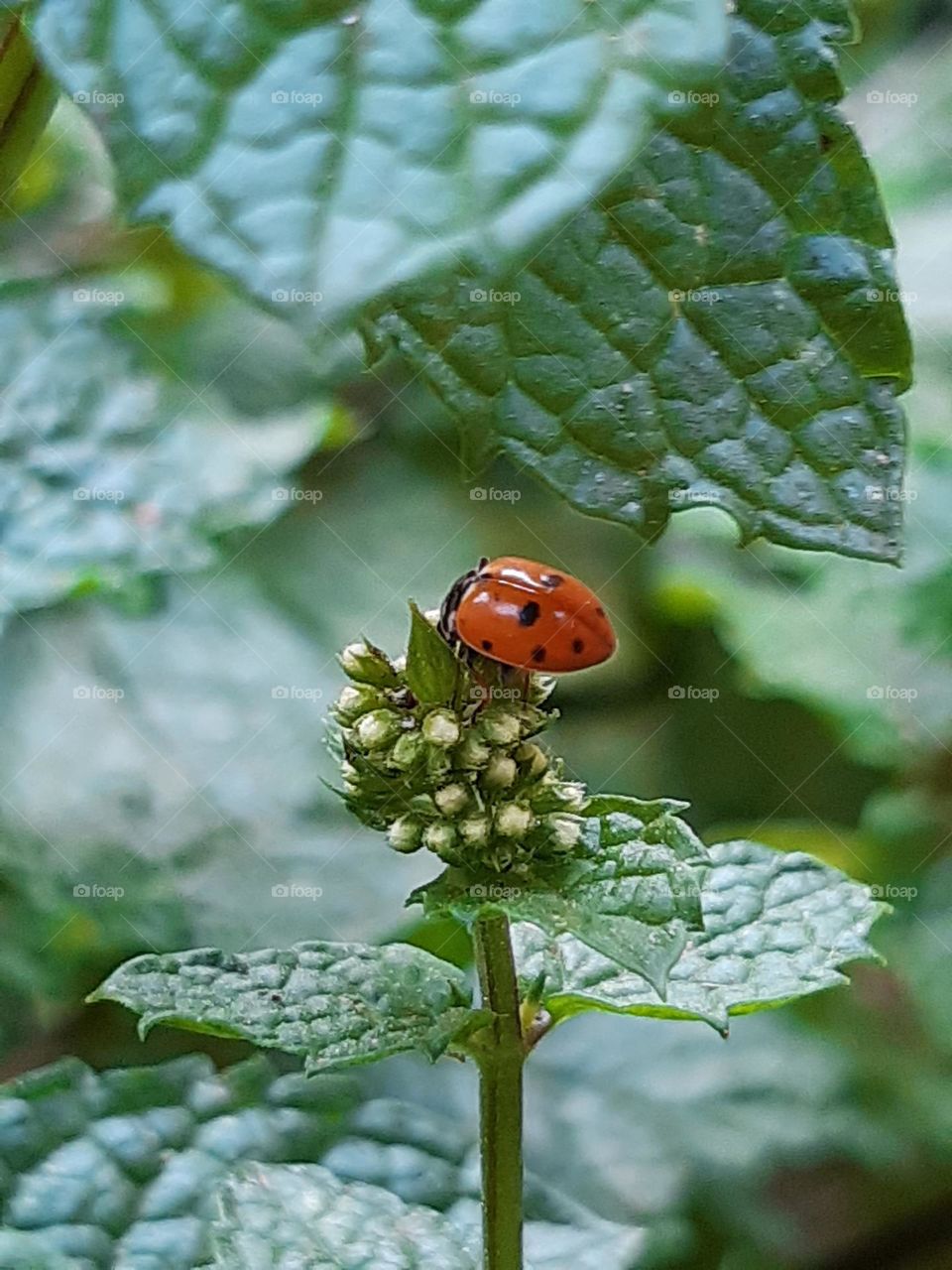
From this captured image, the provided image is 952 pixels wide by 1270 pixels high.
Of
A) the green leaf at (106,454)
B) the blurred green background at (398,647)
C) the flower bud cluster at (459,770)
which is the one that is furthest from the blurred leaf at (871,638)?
the flower bud cluster at (459,770)

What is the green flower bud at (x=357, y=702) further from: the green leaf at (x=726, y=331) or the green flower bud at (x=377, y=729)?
the green leaf at (x=726, y=331)

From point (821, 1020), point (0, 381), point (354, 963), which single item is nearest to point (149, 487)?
point (0, 381)

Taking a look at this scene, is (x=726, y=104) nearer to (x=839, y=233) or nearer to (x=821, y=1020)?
(x=839, y=233)

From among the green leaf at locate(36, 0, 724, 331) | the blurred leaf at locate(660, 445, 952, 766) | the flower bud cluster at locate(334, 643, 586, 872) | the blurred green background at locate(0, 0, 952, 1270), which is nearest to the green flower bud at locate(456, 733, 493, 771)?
the flower bud cluster at locate(334, 643, 586, 872)

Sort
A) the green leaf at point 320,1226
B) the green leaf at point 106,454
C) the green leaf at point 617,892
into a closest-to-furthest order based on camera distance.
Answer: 1. the green leaf at point 617,892
2. the green leaf at point 320,1226
3. the green leaf at point 106,454

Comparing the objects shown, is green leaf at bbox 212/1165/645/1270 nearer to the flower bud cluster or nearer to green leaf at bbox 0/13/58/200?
the flower bud cluster

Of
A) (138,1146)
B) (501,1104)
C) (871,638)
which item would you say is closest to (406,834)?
(501,1104)
